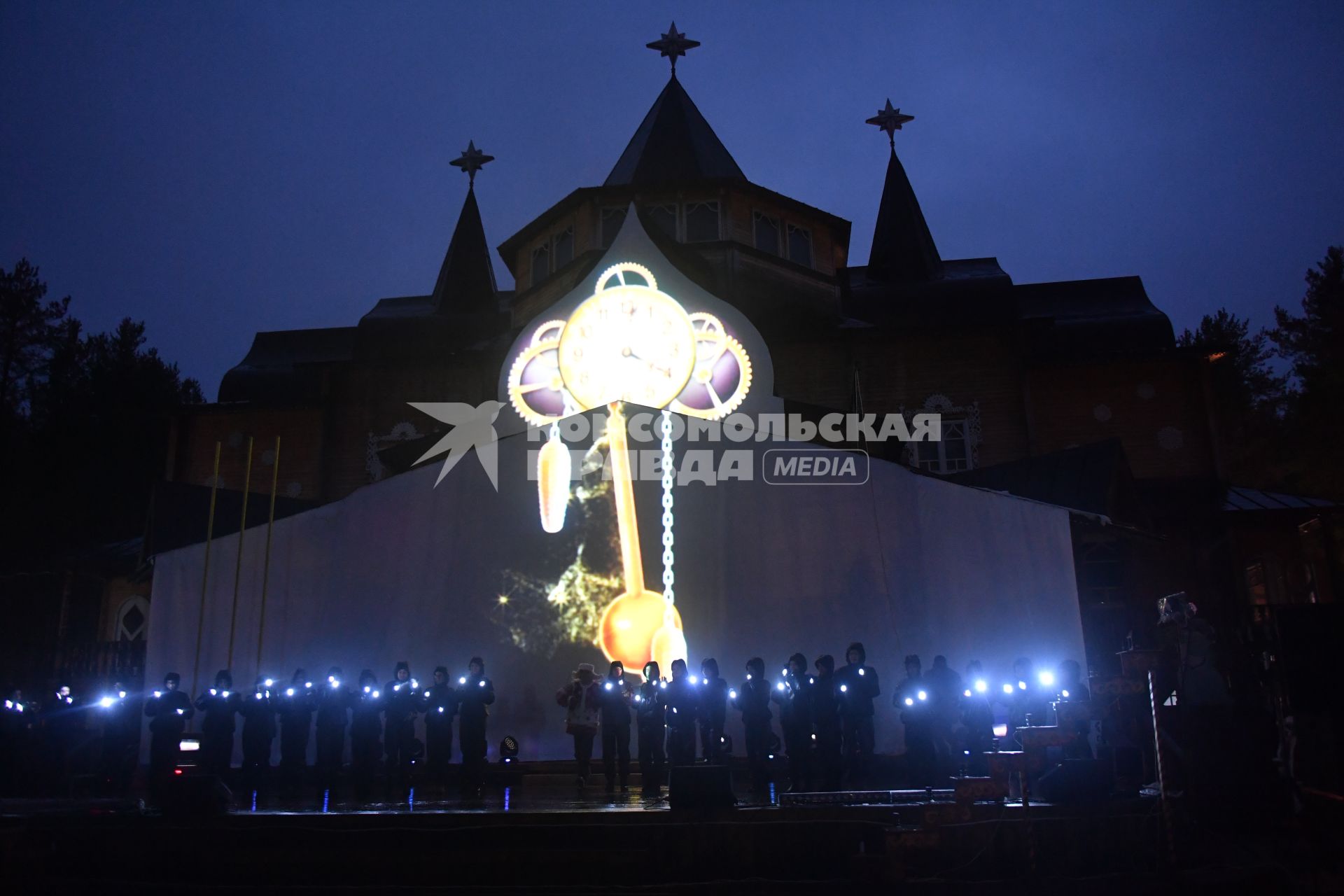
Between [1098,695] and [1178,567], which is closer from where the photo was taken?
[1098,695]

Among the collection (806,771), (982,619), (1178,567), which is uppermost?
(1178,567)

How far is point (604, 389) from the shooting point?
1424 centimetres

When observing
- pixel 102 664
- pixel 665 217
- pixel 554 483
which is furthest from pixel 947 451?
pixel 102 664

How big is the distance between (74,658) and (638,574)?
12537 mm

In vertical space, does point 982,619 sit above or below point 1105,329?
below

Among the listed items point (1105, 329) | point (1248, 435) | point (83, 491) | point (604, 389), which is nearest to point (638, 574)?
point (604, 389)

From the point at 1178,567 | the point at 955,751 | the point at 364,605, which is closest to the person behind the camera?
the point at 955,751

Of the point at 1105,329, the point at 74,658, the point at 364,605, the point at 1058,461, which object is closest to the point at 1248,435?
the point at 1105,329

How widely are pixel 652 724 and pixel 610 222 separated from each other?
14364 mm

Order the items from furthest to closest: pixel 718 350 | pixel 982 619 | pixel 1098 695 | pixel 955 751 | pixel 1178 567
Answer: pixel 1178 567 → pixel 718 350 → pixel 982 619 → pixel 955 751 → pixel 1098 695

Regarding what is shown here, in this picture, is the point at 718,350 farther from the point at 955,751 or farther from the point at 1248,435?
the point at 1248,435

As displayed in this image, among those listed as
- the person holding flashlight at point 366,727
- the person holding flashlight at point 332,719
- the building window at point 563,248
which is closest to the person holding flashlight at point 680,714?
the person holding flashlight at point 366,727

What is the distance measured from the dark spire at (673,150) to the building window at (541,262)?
2.13 meters

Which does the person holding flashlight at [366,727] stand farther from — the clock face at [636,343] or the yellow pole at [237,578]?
the clock face at [636,343]
